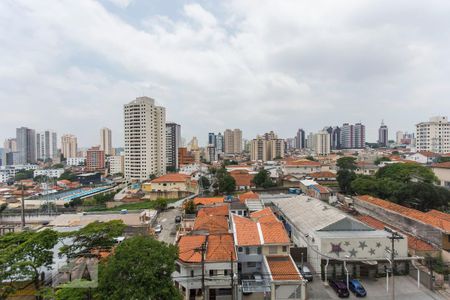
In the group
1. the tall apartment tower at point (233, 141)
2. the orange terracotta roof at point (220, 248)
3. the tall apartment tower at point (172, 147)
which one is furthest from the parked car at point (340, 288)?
the tall apartment tower at point (233, 141)

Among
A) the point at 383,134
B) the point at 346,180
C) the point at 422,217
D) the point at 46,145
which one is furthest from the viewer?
the point at 383,134

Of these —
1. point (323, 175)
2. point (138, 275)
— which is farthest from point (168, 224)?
point (323, 175)

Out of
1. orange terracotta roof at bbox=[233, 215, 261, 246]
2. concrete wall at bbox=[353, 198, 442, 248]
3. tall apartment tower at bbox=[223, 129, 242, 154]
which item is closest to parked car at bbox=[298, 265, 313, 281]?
orange terracotta roof at bbox=[233, 215, 261, 246]

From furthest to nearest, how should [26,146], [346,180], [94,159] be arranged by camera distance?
1. [26,146]
2. [94,159]
3. [346,180]

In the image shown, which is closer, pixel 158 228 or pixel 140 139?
pixel 158 228

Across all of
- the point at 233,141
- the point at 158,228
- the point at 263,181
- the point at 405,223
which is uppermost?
the point at 233,141

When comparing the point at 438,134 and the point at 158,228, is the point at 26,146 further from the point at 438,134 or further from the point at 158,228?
the point at 438,134
